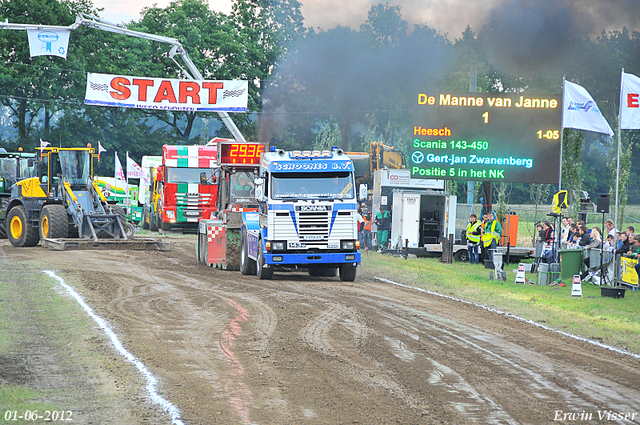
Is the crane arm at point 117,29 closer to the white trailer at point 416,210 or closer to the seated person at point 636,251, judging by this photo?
the white trailer at point 416,210

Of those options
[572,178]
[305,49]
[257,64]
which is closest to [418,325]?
[572,178]

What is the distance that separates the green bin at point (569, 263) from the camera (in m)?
19.9

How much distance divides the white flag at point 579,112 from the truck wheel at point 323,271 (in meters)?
9.83

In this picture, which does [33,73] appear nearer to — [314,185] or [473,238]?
[473,238]

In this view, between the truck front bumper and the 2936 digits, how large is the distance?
10.6 m

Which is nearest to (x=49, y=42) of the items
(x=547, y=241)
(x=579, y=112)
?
(x=579, y=112)

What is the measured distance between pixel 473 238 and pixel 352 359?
1736 centimetres

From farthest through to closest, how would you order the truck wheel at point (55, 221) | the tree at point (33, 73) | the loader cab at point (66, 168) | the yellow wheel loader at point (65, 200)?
the tree at point (33, 73), the loader cab at point (66, 168), the yellow wheel loader at point (65, 200), the truck wheel at point (55, 221)

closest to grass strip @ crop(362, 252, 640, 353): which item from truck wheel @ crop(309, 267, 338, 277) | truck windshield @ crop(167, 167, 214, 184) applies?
truck wheel @ crop(309, 267, 338, 277)

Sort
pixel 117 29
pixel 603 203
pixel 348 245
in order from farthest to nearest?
pixel 117 29 < pixel 603 203 < pixel 348 245

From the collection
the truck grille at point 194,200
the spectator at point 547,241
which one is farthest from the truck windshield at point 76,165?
the spectator at point 547,241

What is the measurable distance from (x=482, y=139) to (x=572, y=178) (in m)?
7.20

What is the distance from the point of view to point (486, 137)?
81.2 ft

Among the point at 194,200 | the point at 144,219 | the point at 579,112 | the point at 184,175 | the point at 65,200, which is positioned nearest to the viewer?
the point at 579,112
